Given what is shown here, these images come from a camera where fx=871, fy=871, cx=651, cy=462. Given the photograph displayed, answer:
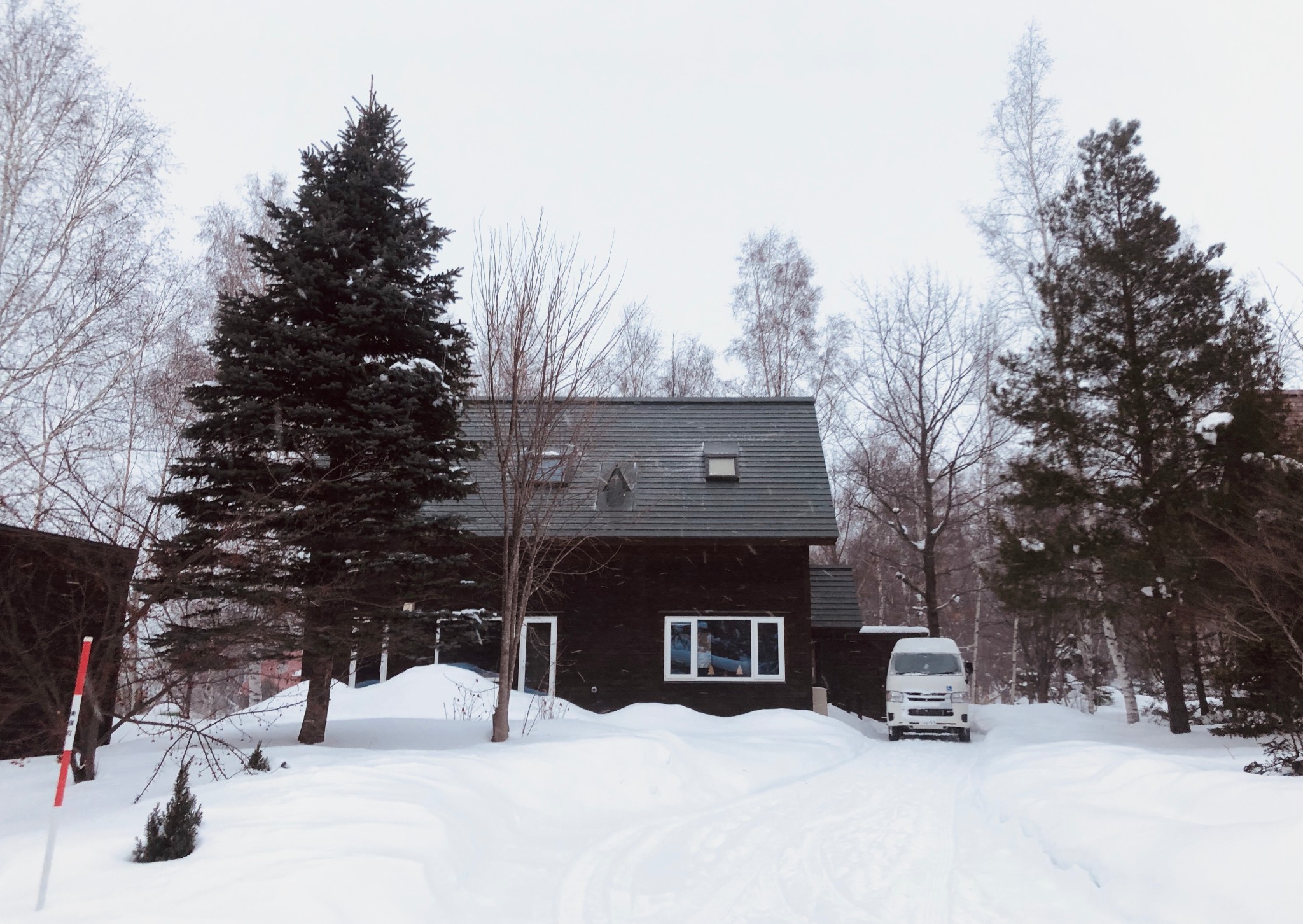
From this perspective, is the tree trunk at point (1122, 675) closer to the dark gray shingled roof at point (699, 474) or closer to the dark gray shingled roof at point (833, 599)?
the dark gray shingled roof at point (833, 599)

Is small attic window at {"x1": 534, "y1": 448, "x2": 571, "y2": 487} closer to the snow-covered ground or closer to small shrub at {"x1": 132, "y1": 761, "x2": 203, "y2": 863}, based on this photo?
the snow-covered ground

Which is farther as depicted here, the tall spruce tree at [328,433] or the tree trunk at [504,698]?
the tree trunk at [504,698]

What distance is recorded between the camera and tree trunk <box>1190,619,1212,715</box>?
14.6m

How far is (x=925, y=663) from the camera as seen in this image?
19.1 metres

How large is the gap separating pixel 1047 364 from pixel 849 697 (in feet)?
36.4

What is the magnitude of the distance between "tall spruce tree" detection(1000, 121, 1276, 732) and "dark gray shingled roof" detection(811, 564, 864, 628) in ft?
23.0

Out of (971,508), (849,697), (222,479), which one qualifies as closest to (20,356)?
(222,479)

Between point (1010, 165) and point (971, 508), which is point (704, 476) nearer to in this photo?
point (1010, 165)

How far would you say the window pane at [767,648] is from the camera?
19109 mm

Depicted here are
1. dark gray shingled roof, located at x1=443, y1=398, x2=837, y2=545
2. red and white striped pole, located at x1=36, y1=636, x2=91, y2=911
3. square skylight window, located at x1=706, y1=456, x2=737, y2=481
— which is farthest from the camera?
square skylight window, located at x1=706, y1=456, x2=737, y2=481

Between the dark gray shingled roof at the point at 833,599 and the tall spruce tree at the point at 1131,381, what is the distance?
700cm

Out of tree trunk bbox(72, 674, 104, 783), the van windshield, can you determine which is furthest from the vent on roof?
tree trunk bbox(72, 674, 104, 783)

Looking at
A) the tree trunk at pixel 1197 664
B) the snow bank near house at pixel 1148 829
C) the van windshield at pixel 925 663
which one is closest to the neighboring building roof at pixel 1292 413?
the tree trunk at pixel 1197 664

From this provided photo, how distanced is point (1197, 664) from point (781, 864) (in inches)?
502
